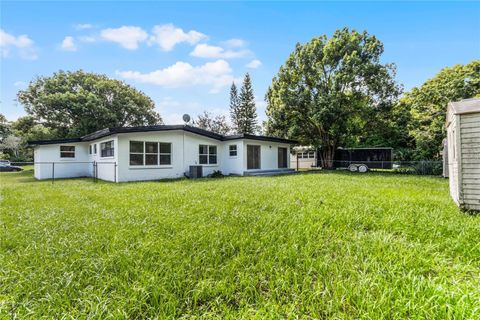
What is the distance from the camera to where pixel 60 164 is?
14.4m

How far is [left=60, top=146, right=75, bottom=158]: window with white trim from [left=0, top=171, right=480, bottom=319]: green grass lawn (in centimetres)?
1205

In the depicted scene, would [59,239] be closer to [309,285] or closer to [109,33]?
[309,285]

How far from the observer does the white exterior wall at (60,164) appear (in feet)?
45.7

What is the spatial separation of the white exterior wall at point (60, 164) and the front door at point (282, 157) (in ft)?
42.9

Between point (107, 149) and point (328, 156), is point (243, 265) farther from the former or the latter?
point (328, 156)

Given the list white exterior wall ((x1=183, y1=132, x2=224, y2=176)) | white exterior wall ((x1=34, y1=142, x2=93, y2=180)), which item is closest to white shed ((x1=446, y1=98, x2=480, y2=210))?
white exterior wall ((x1=183, y1=132, x2=224, y2=176))

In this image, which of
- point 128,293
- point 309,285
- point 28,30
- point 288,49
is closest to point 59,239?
point 128,293

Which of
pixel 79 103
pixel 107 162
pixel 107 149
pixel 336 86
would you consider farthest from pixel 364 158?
pixel 79 103

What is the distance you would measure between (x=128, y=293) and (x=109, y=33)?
1033cm

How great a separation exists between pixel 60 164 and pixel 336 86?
18858mm

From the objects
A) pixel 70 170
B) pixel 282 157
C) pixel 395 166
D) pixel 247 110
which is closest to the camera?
pixel 70 170

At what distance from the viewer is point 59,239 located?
10.8ft

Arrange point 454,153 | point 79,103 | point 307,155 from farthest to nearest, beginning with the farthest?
point 307,155 < point 79,103 < point 454,153

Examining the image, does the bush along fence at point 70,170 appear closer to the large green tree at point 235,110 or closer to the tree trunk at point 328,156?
the tree trunk at point 328,156
